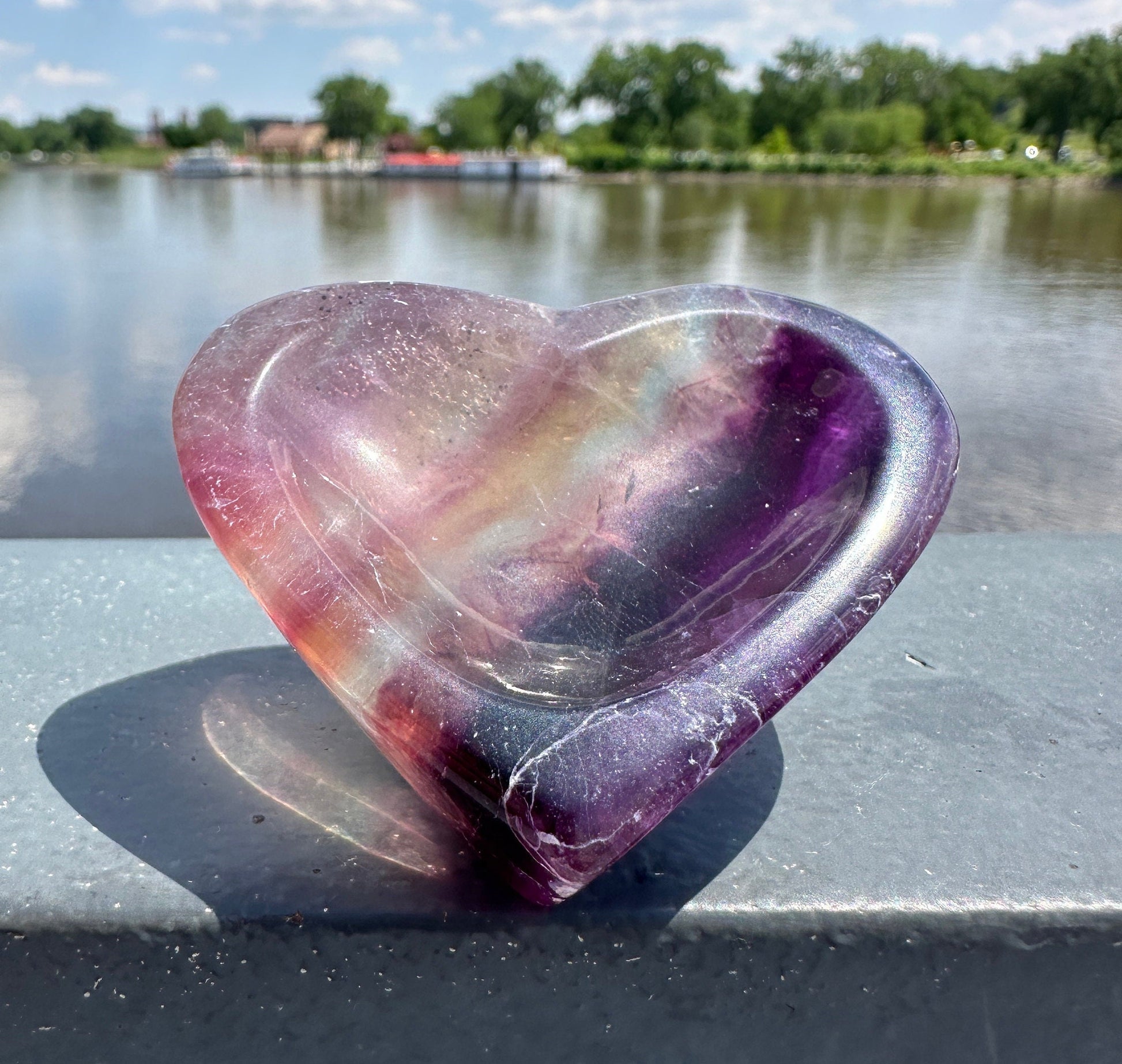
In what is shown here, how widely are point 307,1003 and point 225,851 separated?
21cm

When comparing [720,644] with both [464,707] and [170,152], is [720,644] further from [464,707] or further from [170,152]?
[170,152]

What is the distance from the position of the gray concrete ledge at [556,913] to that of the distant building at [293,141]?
58.0 m

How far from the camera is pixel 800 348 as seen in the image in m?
1.51

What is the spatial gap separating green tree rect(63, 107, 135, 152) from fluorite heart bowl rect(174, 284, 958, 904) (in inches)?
2455

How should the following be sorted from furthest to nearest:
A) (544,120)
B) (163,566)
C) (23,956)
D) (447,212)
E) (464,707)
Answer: (544,120) → (447,212) → (163,566) → (23,956) → (464,707)

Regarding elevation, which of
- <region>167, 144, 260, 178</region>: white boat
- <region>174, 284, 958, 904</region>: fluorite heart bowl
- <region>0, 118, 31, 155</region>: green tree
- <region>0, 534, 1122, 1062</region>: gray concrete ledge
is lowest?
<region>0, 534, 1122, 1062</region>: gray concrete ledge

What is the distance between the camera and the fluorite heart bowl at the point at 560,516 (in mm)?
1021

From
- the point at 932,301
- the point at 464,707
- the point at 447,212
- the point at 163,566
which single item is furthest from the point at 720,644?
the point at 447,212

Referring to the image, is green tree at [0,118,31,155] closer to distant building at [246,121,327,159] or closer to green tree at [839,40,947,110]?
distant building at [246,121,327,159]

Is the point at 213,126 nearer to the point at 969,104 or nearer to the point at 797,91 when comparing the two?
the point at 797,91

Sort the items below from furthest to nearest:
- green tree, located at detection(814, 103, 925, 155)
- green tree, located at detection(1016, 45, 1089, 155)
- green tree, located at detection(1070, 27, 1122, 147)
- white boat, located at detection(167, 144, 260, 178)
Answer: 1. green tree, located at detection(814, 103, 925, 155)
2. white boat, located at detection(167, 144, 260, 178)
3. green tree, located at detection(1016, 45, 1089, 155)
4. green tree, located at detection(1070, 27, 1122, 147)

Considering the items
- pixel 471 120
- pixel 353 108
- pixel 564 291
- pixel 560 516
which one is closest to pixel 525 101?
pixel 471 120

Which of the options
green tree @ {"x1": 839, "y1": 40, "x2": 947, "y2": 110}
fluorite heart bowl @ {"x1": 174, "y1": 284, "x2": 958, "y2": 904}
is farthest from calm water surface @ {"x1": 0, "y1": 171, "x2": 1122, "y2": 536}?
green tree @ {"x1": 839, "y1": 40, "x2": 947, "y2": 110}

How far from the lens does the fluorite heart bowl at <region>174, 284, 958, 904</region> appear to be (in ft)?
3.35
